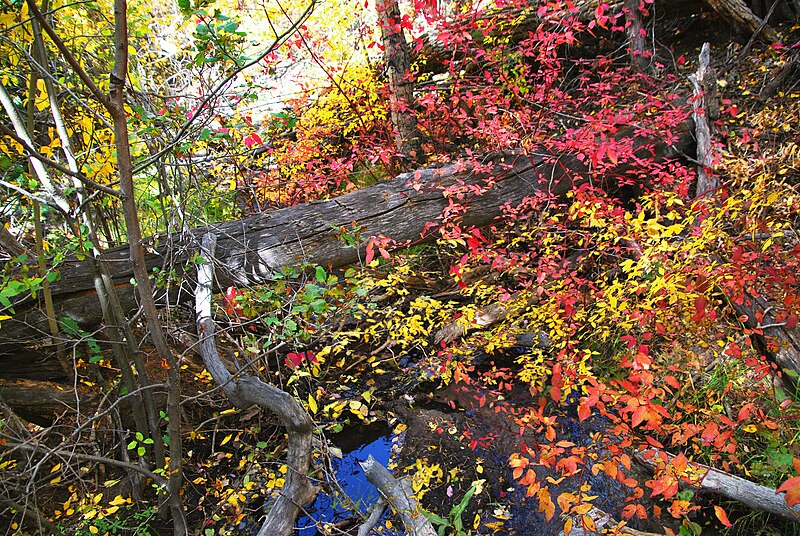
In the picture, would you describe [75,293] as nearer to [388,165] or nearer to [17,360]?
[17,360]

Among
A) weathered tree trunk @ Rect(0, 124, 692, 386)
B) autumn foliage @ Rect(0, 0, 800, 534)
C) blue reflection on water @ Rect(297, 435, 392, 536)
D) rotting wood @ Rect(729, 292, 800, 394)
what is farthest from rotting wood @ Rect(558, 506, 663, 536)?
weathered tree trunk @ Rect(0, 124, 692, 386)

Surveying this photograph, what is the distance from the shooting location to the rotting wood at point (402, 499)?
6.74 feet

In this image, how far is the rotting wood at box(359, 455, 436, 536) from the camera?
205 cm

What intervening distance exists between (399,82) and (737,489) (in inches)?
137

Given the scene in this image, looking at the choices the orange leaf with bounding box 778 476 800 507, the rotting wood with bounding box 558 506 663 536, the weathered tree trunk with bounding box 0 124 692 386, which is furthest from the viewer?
the weathered tree trunk with bounding box 0 124 692 386

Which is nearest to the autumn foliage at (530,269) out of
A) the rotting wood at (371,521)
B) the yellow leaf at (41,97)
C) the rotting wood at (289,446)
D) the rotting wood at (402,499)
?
the yellow leaf at (41,97)

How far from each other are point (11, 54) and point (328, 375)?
→ 8.58 ft

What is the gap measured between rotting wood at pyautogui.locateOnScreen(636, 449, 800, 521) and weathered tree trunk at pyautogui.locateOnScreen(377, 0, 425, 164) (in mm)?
2958

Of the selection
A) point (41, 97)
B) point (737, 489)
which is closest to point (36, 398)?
point (41, 97)

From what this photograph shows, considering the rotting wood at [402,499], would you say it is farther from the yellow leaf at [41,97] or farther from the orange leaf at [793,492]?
the yellow leaf at [41,97]

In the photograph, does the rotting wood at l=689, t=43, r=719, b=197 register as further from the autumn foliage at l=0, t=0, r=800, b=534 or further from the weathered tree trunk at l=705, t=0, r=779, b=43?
the weathered tree trunk at l=705, t=0, r=779, b=43


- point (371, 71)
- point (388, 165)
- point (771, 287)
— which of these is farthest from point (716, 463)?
point (371, 71)

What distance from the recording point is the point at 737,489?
2.05 m

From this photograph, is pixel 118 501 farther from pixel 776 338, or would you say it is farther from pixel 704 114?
pixel 704 114
